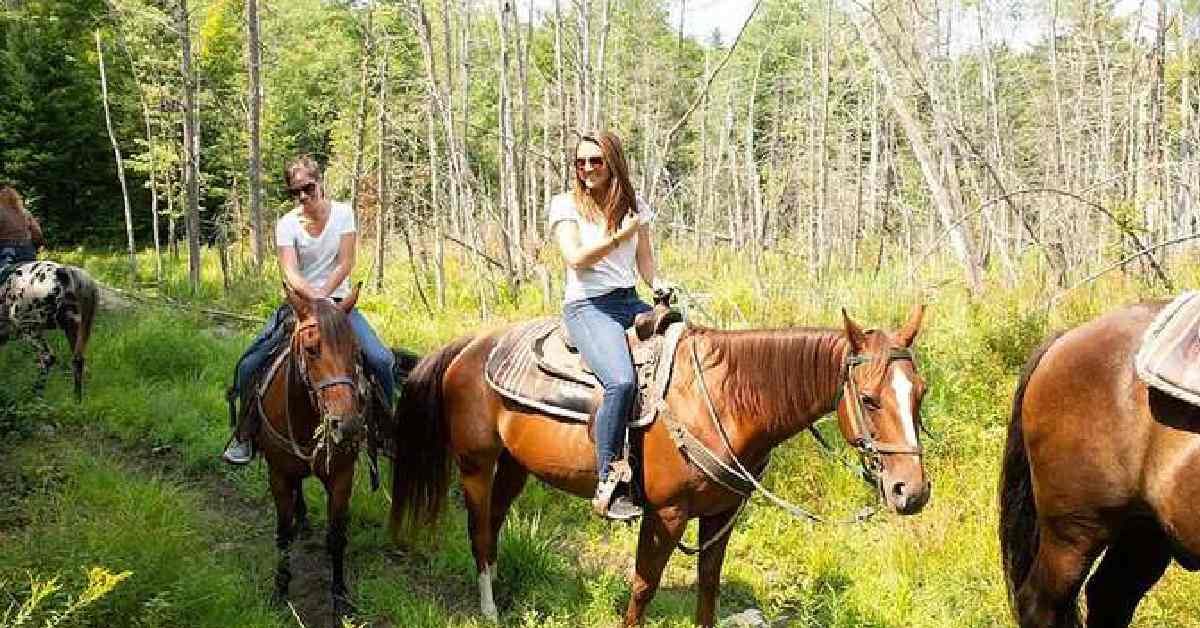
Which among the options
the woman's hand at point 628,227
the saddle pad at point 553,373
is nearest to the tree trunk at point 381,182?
the saddle pad at point 553,373

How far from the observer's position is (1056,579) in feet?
10.7

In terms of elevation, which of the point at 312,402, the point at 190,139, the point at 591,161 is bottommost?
the point at 312,402

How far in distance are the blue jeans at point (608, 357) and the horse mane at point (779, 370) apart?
0.39 m

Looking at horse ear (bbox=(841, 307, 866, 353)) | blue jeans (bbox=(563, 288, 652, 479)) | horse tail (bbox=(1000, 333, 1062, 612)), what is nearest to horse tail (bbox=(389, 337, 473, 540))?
blue jeans (bbox=(563, 288, 652, 479))

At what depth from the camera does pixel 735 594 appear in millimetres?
4562

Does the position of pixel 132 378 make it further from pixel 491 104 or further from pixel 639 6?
pixel 491 104

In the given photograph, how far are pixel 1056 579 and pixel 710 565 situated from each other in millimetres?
1393

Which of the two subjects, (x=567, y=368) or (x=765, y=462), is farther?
(x=567, y=368)

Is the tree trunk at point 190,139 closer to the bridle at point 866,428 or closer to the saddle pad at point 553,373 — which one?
the saddle pad at point 553,373

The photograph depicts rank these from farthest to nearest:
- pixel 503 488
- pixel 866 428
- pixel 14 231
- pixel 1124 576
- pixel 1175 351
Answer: pixel 14 231
pixel 503 488
pixel 1124 576
pixel 866 428
pixel 1175 351

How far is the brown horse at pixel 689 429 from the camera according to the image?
2.88 m

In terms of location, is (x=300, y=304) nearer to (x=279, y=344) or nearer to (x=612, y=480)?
(x=279, y=344)

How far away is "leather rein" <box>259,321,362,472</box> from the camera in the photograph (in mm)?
3492

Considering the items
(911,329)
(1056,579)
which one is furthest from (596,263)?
(1056,579)
